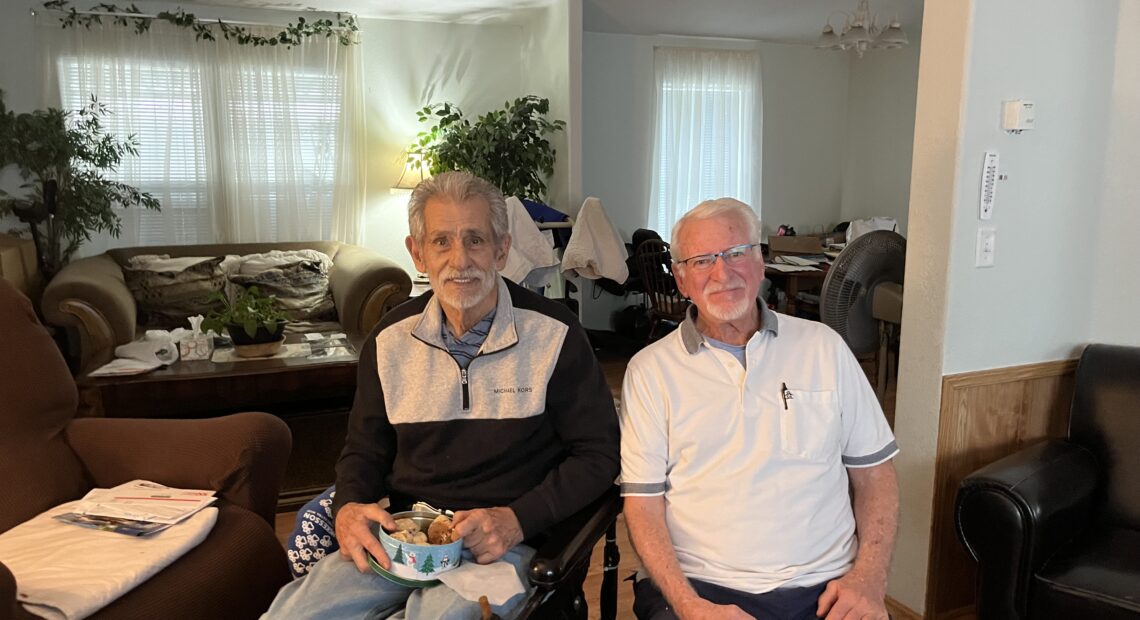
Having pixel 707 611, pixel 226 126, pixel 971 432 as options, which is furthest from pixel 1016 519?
pixel 226 126

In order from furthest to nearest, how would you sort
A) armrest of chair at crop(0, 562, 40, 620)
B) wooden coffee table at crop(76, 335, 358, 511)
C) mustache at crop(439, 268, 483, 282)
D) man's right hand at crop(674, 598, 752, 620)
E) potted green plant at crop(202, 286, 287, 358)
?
potted green plant at crop(202, 286, 287, 358) < wooden coffee table at crop(76, 335, 358, 511) < mustache at crop(439, 268, 483, 282) < man's right hand at crop(674, 598, 752, 620) < armrest of chair at crop(0, 562, 40, 620)

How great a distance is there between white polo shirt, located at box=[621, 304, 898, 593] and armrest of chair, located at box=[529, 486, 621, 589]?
2.5 inches

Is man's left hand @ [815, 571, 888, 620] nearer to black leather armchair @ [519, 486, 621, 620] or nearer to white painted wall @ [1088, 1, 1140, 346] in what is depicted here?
black leather armchair @ [519, 486, 621, 620]

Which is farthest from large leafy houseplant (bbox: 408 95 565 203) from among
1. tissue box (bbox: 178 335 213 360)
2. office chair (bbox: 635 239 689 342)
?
tissue box (bbox: 178 335 213 360)

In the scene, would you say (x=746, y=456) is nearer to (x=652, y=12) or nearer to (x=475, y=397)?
(x=475, y=397)

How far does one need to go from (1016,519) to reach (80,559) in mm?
1956

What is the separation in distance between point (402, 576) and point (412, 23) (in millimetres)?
5166

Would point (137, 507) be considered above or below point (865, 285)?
below

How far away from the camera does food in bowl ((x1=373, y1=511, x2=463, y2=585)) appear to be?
1272mm

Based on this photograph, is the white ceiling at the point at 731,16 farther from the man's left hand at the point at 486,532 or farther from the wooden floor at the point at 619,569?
the man's left hand at the point at 486,532

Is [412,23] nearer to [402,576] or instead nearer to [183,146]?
[183,146]

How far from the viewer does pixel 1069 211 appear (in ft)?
7.04

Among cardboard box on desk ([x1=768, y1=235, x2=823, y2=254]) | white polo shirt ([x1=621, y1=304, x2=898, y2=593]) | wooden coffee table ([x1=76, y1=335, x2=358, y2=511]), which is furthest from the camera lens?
cardboard box on desk ([x1=768, y1=235, x2=823, y2=254])

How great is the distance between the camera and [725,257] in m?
1.43
